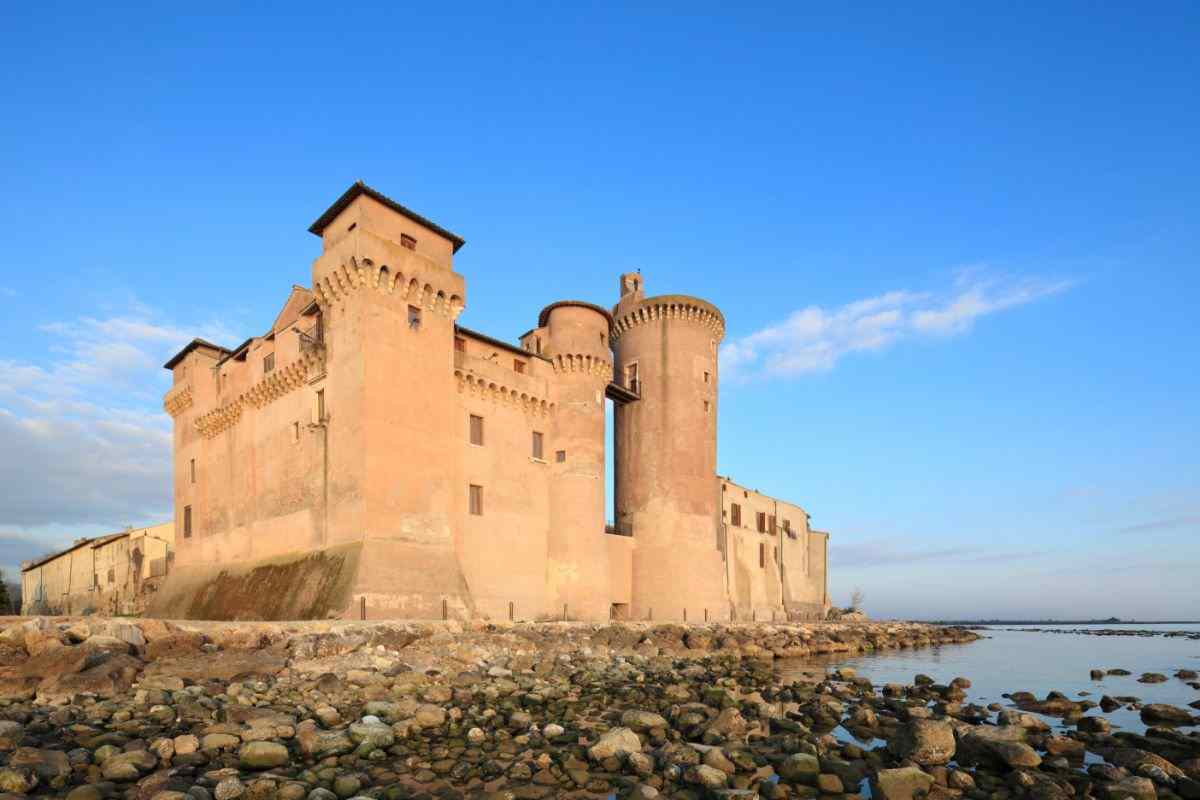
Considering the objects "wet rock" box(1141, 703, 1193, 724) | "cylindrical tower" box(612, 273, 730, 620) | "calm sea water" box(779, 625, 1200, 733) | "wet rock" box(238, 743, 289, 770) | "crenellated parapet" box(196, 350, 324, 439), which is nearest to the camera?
"wet rock" box(238, 743, 289, 770)

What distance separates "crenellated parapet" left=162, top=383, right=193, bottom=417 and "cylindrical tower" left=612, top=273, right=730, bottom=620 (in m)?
21.0

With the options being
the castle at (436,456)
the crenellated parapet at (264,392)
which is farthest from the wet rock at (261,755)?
the crenellated parapet at (264,392)

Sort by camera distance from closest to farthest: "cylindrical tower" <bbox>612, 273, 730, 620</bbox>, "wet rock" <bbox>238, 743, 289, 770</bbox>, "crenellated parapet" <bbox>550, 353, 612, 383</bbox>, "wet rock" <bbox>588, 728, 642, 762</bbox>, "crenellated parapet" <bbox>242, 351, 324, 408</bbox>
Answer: "wet rock" <bbox>238, 743, 289, 770</bbox> → "wet rock" <bbox>588, 728, 642, 762</bbox> → "crenellated parapet" <bbox>242, 351, 324, 408</bbox> → "crenellated parapet" <bbox>550, 353, 612, 383</bbox> → "cylindrical tower" <bbox>612, 273, 730, 620</bbox>

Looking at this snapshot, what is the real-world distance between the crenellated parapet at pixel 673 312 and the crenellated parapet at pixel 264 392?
58.4ft

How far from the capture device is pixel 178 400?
35062 mm

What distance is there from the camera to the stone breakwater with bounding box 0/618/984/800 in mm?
9039

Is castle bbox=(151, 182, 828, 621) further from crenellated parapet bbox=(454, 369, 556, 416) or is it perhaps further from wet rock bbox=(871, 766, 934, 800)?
wet rock bbox=(871, 766, 934, 800)

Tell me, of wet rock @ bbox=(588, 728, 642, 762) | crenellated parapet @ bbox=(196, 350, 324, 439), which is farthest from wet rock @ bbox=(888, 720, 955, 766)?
crenellated parapet @ bbox=(196, 350, 324, 439)

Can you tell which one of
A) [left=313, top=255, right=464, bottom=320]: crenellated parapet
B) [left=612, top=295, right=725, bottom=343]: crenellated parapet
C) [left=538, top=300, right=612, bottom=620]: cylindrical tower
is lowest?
[left=538, top=300, right=612, bottom=620]: cylindrical tower

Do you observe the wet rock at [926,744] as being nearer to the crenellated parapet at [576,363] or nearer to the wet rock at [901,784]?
the wet rock at [901,784]

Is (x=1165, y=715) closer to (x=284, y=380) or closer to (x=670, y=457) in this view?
(x=670, y=457)

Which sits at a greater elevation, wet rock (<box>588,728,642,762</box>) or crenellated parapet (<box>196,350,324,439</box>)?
crenellated parapet (<box>196,350,324,439</box>)

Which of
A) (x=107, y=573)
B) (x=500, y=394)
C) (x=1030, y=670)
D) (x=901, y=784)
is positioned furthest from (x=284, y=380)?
(x=1030, y=670)

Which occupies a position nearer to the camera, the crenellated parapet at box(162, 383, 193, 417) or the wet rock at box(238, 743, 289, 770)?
the wet rock at box(238, 743, 289, 770)
